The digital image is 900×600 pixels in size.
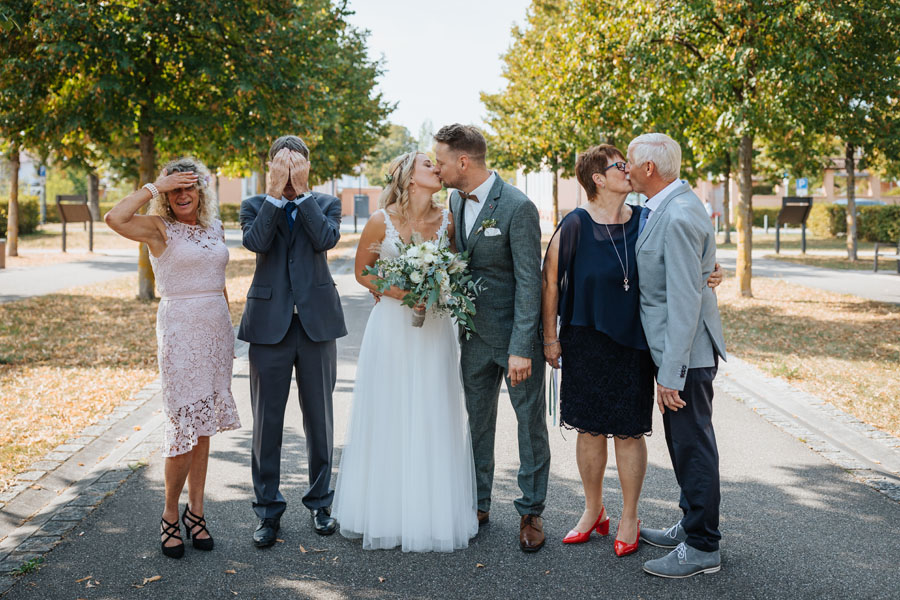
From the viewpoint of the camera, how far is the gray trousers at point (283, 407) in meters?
4.60

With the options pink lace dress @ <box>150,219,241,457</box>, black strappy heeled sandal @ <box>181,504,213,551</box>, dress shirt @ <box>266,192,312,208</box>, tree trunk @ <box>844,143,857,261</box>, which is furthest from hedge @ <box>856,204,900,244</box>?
black strappy heeled sandal @ <box>181,504,213,551</box>

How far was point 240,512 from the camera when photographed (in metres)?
4.94

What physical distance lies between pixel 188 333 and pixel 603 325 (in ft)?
7.31

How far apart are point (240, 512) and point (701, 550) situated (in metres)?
2.70

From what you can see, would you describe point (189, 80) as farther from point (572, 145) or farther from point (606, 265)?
point (572, 145)

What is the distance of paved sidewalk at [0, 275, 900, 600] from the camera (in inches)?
153

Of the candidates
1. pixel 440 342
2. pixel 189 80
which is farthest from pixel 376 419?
pixel 189 80

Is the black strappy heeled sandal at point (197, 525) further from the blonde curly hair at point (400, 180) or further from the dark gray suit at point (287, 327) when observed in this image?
the blonde curly hair at point (400, 180)

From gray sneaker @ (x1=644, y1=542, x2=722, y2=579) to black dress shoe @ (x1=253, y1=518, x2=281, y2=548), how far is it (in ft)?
6.60

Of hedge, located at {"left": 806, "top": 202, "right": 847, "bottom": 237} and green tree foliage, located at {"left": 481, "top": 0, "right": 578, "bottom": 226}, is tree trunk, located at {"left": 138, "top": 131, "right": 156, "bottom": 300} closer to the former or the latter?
green tree foliage, located at {"left": 481, "top": 0, "right": 578, "bottom": 226}

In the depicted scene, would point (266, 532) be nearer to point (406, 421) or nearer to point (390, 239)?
point (406, 421)

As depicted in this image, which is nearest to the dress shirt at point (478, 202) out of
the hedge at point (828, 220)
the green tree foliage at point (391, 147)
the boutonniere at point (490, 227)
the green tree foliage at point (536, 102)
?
the boutonniere at point (490, 227)

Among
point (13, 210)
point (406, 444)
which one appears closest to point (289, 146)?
point (406, 444)

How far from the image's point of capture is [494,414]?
472 cm
